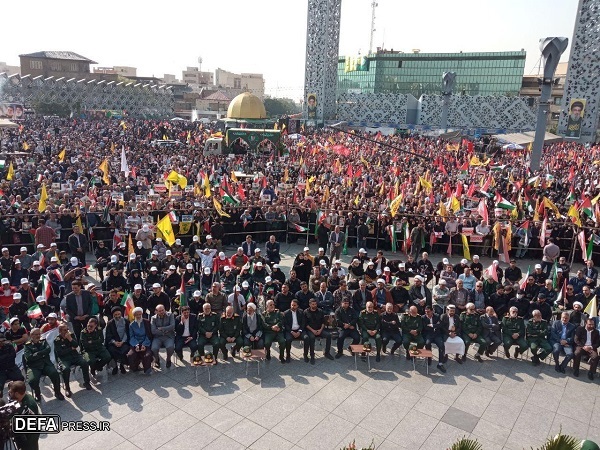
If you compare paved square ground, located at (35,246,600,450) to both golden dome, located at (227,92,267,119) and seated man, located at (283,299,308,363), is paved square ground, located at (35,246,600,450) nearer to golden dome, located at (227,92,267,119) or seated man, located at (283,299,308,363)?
seated man, located at (283,299,308,363)

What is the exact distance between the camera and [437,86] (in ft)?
375

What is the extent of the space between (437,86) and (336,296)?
11308 cm

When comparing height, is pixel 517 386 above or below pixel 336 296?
below

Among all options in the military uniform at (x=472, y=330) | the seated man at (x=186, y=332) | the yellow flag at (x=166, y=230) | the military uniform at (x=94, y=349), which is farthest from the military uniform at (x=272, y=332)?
the yellow flag at (x=166, y=230)

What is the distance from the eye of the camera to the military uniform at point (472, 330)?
1028 centimetres

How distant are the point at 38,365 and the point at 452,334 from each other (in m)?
7.76

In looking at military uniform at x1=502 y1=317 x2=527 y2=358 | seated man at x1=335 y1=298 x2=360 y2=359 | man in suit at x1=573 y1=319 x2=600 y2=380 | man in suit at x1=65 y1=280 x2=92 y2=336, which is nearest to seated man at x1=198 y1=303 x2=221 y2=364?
man in suit at x1=65 y1=280 x2=92 y2=336

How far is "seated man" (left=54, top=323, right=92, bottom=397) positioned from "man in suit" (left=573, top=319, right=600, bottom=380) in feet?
30.5

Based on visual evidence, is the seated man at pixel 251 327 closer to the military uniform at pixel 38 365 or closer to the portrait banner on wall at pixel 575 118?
the military uniform at pixel 38 365

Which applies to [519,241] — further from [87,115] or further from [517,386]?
[87,115]

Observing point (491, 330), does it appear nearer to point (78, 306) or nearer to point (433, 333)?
point (433, 333)

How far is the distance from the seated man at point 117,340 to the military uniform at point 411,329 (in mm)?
5502

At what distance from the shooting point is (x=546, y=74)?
2906 centimetres

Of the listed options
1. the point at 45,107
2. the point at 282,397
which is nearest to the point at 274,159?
the point at 282,397
